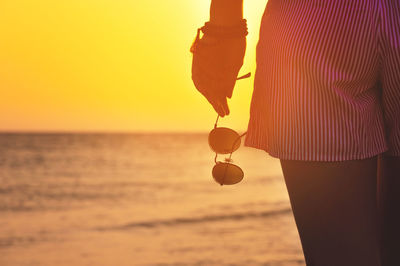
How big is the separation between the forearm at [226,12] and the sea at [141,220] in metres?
0.53

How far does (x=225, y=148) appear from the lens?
6.10 feet

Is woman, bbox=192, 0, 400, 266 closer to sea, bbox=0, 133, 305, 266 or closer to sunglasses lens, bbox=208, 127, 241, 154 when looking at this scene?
sunglasses lens, bbox=208, 127, 241, 154

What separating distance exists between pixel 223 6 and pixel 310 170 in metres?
0.51

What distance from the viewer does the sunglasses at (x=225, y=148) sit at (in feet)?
6.00

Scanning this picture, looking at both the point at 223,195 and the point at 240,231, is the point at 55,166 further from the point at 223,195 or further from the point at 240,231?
the point at 240,231

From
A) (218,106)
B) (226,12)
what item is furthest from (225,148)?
(226,12)

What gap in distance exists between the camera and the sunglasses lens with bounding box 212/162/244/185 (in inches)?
74.0

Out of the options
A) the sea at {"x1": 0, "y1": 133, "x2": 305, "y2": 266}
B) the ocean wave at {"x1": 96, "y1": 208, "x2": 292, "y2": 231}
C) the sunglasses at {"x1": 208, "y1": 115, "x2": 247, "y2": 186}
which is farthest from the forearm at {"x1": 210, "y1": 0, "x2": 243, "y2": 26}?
the ocean wave at {"x1": 96, "y1": 208, "x2": 292, "y2": 231}

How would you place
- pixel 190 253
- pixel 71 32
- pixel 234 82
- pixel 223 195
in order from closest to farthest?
1. pixel 234 82
2. pixel 190 253
3. pixel 223 195
4. pixel 71 32

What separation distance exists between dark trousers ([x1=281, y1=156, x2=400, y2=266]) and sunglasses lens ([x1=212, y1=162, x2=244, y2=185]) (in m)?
0.41

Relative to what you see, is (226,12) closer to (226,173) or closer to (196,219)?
(226,173)

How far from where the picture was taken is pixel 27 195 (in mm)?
15039

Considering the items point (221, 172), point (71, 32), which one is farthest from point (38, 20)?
point (221, 172)

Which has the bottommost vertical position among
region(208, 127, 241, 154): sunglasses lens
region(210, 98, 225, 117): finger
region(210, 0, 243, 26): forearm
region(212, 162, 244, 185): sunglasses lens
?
region(212, 162, 244, 185): sunglasses lens
